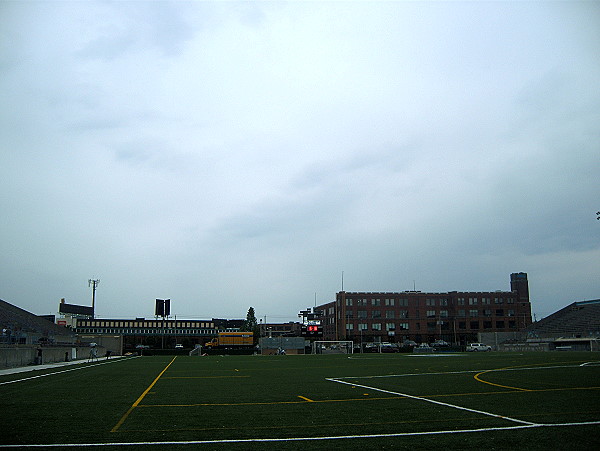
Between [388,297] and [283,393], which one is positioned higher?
[388,297]

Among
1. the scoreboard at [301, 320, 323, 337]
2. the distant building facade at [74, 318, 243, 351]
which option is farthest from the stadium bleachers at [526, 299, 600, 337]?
the distant building facade at [74, 318, 243, 351]

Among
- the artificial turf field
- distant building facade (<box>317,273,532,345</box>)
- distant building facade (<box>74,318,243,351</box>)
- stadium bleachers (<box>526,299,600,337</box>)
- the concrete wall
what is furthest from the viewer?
distant building facade (<box>74,318,243,351</box>)

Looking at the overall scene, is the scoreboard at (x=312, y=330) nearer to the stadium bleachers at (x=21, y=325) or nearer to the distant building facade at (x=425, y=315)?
the stadium bleachers at (x=21, y=325)

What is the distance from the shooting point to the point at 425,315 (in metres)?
127

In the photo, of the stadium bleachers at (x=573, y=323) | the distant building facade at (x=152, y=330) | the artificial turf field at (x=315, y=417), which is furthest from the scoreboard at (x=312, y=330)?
the distant building facade at (x=152, y=330)

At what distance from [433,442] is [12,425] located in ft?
30.3

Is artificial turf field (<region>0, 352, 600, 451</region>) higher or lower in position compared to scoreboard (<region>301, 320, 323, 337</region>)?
lower

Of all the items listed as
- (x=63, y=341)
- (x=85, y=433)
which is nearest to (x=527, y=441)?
(x=85, y=433)

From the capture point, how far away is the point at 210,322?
543 ft

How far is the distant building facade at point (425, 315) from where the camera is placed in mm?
124812

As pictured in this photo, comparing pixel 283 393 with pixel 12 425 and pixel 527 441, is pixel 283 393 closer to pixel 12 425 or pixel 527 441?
pixel 12 425

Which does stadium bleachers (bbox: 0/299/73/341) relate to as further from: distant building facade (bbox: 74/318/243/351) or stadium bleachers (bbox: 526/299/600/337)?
stadium bleachers (bbox: 526/299/600/337)

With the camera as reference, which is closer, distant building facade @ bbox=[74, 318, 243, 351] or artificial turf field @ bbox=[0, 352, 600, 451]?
artificial turf field @ bbox=[0, 352, 600, 451]

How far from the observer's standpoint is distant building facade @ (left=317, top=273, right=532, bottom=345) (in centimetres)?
12481
